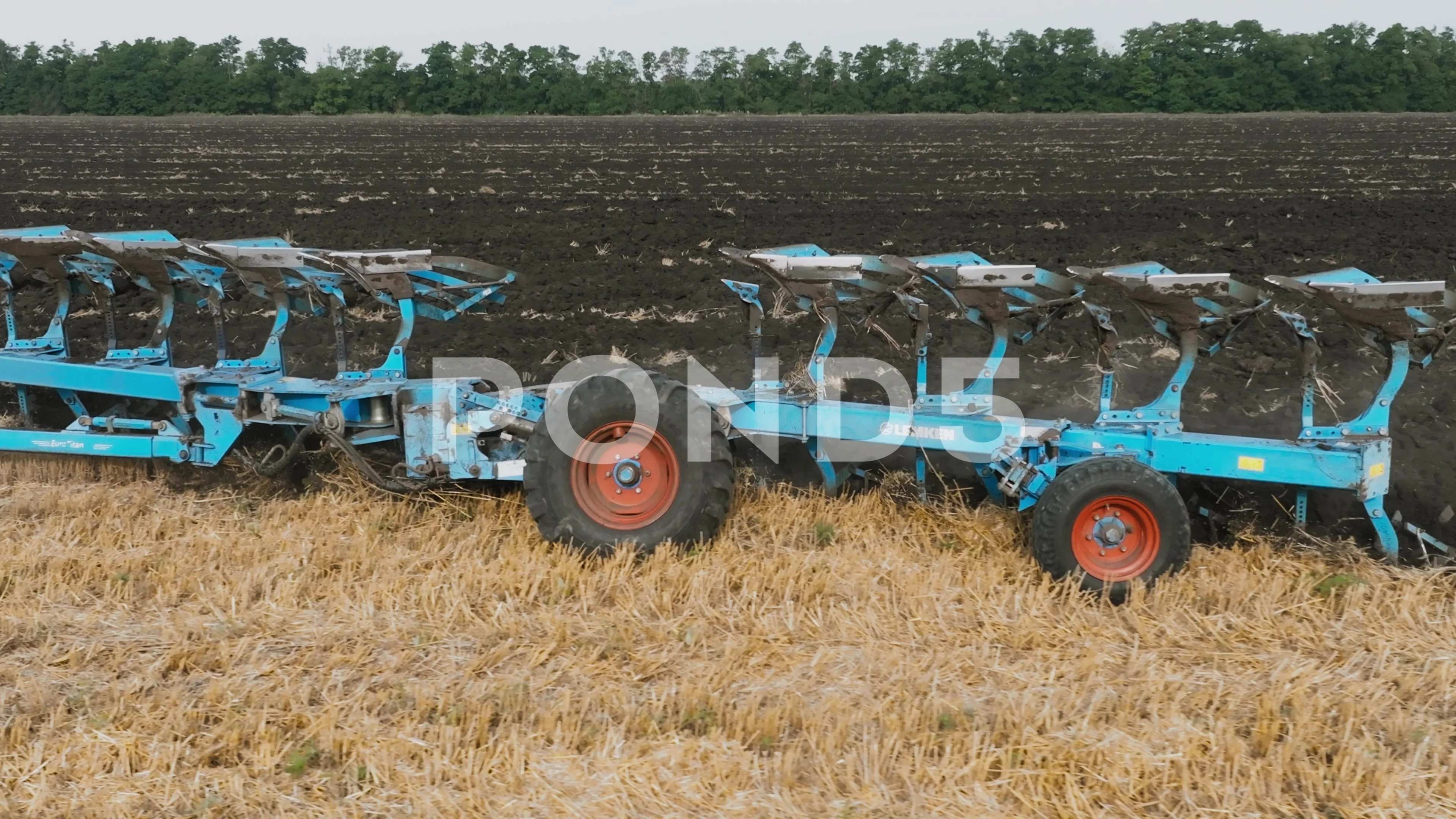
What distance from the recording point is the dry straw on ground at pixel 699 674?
3.39m

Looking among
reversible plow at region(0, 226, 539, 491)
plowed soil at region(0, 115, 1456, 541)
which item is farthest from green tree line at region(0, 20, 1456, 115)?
reversible plow at region(0, 226, 539, 491)

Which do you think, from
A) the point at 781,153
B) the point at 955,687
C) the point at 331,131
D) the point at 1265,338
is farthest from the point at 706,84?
the point at 955,687

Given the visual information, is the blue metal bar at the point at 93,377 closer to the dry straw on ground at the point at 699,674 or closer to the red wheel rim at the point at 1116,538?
the dry straw on ground at the point at 699,674

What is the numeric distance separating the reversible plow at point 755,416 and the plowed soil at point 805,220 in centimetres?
89

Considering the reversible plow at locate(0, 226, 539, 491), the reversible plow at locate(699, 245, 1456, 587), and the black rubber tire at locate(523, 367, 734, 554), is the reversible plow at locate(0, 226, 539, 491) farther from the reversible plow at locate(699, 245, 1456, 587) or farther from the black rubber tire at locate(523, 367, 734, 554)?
the reversible plow at locate(699, 245, 1456, 587)

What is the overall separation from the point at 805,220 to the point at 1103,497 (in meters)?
11.2

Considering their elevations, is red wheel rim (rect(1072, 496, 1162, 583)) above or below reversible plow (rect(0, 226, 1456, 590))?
below

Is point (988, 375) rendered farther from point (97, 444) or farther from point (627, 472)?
point (97, 444)

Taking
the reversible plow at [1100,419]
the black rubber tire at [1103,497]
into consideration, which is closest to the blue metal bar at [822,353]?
the reversible plow at [1100,419]

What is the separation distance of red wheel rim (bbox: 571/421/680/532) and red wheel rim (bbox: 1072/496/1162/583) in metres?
1.71

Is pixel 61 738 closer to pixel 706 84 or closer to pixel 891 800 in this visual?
pixel 891 800

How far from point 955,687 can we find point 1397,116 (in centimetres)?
5949

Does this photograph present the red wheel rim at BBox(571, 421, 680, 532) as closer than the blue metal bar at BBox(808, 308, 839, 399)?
Yes

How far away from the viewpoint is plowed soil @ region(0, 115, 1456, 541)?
310 inches
